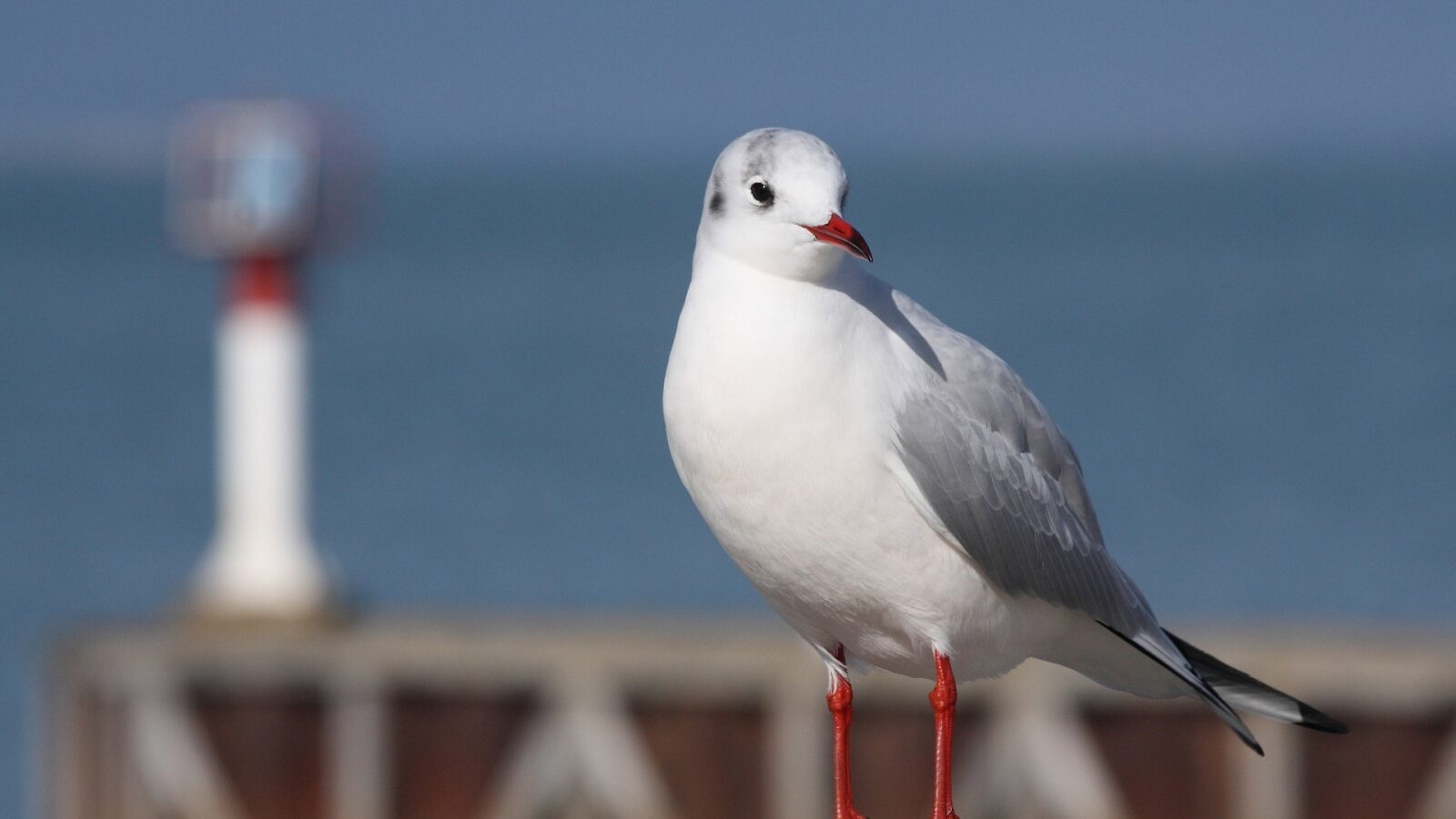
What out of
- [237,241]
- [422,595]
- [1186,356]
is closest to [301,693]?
[237,241]

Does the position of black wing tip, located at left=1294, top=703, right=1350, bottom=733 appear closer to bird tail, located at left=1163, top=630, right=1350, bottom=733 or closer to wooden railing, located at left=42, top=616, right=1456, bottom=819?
bird tail, located at left=1163, top=630, right=1350, bottom=733

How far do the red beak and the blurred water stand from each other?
17.6m

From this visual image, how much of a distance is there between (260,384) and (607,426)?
30876 millimetres

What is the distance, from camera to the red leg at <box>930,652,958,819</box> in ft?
14.6

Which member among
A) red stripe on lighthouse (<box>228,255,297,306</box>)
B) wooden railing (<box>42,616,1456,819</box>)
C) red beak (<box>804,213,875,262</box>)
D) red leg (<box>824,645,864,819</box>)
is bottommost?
wooden railing (<box>42,616,1456,819</box>)

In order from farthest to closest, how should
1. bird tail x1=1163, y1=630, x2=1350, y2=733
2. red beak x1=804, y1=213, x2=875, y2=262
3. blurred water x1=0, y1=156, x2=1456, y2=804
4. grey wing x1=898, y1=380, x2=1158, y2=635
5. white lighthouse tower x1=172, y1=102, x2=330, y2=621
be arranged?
blurred water x1=0, y1=156, x2=1456, y2=804 → white lighthouse tower x1=172, y1=102, x2=330, y2=621 → bird tail x1=1163, y1=630, x2=1350, y2=733 → grey wing x1=898, y1=380, x2=1158, y2=635 → red beak x1=804, y1=213, x2=875, y2=262

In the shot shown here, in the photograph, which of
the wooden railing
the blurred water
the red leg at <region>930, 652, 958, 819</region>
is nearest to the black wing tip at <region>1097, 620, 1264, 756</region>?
→ the red leg at <region>930, 652, 958, 819</region>

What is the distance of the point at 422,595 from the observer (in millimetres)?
30156

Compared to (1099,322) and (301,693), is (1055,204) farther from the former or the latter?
(301,693)

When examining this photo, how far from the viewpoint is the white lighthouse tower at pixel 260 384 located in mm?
16422

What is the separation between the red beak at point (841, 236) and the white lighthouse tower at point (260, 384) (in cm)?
1229

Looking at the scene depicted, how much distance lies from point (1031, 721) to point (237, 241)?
6.85 metres

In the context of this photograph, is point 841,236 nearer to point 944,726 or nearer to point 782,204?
point 782,204

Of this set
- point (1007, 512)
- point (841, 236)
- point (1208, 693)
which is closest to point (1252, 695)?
point (1208, 693)
